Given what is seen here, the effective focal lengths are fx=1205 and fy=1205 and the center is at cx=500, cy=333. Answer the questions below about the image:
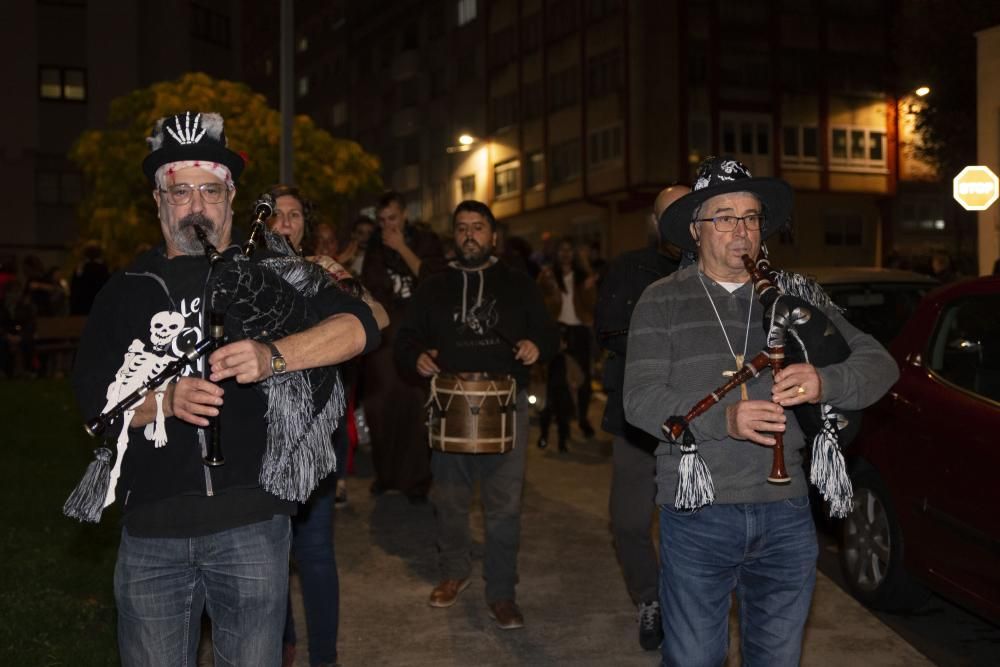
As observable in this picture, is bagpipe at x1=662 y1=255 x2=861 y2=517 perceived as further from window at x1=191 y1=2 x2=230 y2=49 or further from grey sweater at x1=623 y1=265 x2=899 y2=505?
window at x1=191 y1=2 x2=230 y2=49

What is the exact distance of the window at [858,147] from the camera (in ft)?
137

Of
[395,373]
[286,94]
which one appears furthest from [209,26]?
[395,373]

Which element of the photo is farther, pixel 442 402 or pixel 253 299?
pixel 442 402

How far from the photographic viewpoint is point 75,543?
7.87 metres

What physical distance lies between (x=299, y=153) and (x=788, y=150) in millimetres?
20310

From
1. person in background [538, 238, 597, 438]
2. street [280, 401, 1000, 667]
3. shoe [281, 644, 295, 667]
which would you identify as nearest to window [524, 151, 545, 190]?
person in background [538, 238, 597, 438]

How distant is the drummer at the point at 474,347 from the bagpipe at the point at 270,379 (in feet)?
9.86

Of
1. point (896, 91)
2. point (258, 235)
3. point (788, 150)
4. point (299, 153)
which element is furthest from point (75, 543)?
point (896, 91)

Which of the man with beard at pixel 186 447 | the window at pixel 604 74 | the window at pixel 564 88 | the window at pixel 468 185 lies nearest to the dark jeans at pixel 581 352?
the man with beard at pixel 186 447

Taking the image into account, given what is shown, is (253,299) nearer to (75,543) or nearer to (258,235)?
(258,235)

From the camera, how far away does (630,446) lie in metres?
6.16

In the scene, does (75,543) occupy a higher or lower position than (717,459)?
lower

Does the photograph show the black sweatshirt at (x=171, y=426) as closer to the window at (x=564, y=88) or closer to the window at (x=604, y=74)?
the window at (x=604, y=74)

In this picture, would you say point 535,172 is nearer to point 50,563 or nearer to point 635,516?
point 50,563
